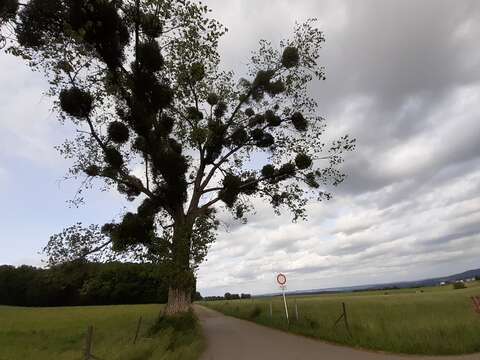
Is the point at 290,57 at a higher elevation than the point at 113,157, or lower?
higher

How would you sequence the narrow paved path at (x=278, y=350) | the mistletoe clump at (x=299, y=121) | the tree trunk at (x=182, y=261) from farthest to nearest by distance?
the mistletoe clump at (x=299, y=121) < the tree trunk at (x=182, y=261) < the narrow paved path at (x=278, y=350)

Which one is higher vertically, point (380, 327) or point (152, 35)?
point (152, 35)

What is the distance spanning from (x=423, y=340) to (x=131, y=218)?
448 inches

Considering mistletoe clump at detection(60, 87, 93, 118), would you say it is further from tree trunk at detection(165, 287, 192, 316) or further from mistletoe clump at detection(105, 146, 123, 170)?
tree trunk at detection(165, 287, 192, 316)

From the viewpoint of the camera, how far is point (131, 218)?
57.9ft

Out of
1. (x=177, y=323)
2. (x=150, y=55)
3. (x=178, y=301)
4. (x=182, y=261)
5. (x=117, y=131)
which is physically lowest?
(x=177, y=323)

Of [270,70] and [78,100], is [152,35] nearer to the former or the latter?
[78,100]

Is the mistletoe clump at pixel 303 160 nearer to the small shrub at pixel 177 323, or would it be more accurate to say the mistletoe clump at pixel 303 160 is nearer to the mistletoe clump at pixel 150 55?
the mistletoe clump at pixel 150 55

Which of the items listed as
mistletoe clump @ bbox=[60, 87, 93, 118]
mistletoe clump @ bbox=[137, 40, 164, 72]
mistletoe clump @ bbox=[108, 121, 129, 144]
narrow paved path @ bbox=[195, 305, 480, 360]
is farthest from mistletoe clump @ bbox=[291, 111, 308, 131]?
narrow paved path @ bbox=[195, 305, 480, 360]

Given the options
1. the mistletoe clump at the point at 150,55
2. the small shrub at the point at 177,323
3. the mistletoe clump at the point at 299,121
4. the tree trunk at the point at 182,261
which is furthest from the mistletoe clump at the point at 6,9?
the mistletoe clump at the point at 299,121

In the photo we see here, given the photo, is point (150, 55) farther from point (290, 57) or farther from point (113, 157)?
point (290, 57)

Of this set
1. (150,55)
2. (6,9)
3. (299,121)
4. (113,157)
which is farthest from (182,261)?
(6,9)

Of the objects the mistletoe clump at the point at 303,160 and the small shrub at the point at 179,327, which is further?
the mistletoe clump at the point at 303,160

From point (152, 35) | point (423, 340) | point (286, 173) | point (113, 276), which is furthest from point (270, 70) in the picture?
point (423, 340)
